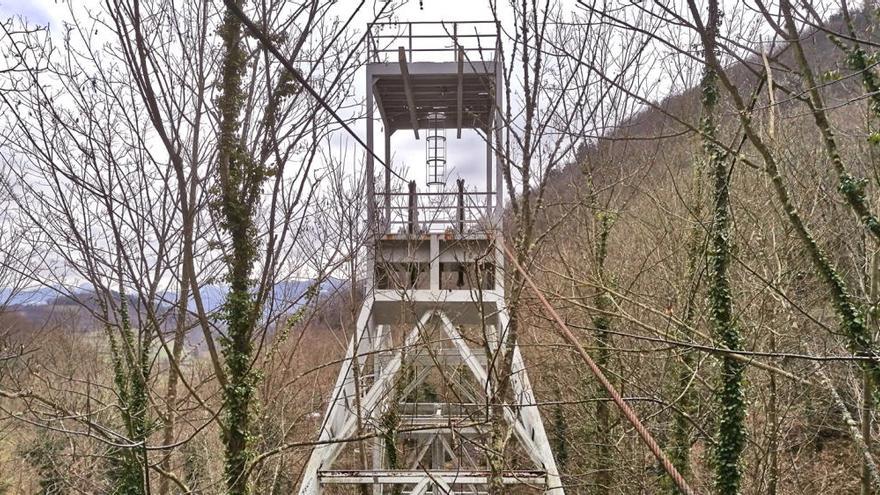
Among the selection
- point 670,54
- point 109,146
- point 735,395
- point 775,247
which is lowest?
point 735,395

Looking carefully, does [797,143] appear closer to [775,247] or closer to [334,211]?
[775,247]

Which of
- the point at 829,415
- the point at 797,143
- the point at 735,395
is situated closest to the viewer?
the point at 735,395

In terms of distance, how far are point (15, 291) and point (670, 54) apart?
37.5 feet

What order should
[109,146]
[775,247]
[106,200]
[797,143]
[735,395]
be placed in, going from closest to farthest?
1. [106,200]
2. [109,146]
3. [735,395]
4. [775,247]
5. [797,143]

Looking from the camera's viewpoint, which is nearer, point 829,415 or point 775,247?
point 775,247

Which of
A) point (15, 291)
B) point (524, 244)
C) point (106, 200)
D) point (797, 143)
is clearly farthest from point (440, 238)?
point (15, 291)

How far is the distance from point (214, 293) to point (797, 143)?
9099mm

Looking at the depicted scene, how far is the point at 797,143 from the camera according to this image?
30.2ft

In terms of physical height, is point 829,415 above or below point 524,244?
below

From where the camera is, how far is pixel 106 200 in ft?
9.84

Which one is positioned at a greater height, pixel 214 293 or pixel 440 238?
pixel 440 238

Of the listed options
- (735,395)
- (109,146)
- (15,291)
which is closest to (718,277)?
(735,395)

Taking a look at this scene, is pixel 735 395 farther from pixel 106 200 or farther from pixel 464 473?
pixel 106 200

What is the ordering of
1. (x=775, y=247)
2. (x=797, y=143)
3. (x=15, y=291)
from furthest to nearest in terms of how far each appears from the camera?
(x=15, y=291) < (x=797, y=143) < (x=775, y=247)
